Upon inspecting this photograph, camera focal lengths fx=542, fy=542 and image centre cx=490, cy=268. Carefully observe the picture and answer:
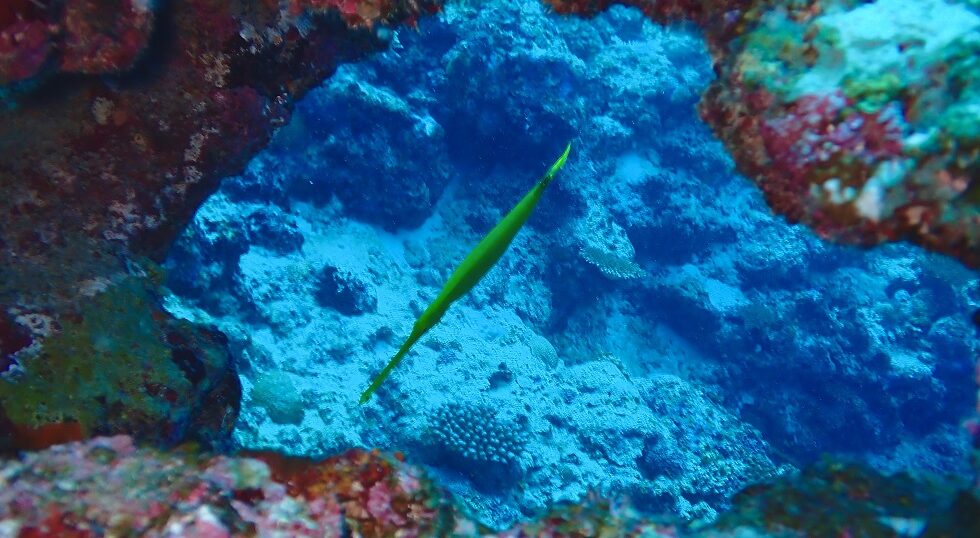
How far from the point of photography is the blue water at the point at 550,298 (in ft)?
24.7

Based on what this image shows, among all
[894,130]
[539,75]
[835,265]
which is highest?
[835,265]

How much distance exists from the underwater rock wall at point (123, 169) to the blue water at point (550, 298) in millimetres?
2873

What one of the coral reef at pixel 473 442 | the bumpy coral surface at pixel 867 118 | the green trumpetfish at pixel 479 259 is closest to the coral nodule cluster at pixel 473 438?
the coral reef at pixel 473 442

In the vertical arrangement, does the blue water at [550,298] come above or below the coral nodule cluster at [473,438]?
above

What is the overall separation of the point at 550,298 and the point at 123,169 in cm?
840

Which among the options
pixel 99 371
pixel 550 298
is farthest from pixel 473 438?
pixel 99 371

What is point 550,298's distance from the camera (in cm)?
1081

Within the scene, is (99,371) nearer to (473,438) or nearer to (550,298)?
(473,438)

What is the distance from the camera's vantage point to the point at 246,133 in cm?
346

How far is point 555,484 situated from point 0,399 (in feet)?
23.2

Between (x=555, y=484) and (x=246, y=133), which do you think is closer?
(x=246, y=133)

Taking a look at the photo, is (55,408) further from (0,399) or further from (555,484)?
(555,484)

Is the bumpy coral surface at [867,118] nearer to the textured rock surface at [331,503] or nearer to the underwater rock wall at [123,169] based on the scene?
the textured rock surface at [331,503]

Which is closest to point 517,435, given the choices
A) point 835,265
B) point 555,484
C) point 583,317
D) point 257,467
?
point 555,484
